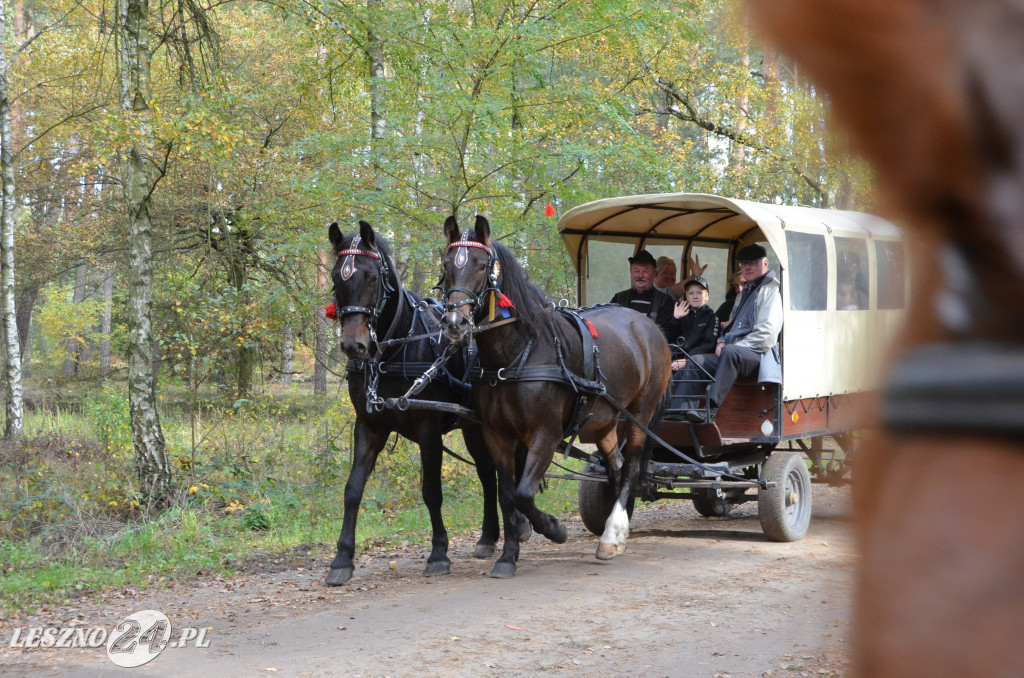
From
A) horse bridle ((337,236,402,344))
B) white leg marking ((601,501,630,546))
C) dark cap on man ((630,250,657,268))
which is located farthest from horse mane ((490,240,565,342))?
dark cap on man ((630,250,657,268))

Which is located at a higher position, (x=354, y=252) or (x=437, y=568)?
(x=354, y=252)

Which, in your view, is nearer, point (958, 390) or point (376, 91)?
point (958, 390)

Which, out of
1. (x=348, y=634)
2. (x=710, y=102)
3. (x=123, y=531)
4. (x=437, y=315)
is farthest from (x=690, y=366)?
(x=710, y=102)

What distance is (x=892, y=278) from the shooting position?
0.53 meters

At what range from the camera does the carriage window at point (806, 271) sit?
7.59 metres

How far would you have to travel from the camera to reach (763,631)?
5.29 m

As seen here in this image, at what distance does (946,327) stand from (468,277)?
576 cm

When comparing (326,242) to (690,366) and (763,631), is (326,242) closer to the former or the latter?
(690,366)

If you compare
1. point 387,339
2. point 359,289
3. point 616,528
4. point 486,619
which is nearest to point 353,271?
point 359,289

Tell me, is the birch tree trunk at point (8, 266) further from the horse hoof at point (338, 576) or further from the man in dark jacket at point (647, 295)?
the man in dark jacket at point (647, 295)

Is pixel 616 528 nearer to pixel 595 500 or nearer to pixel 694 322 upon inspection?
pixel 595 500

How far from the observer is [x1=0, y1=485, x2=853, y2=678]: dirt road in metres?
4.74

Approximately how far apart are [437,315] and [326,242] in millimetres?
4451

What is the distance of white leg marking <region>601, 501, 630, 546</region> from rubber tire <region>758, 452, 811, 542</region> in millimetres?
1202
